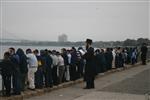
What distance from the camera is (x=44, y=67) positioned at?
13758 mm

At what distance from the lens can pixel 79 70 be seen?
17.1 m

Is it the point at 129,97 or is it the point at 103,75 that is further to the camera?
the point at 103,75

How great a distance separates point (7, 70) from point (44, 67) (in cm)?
223

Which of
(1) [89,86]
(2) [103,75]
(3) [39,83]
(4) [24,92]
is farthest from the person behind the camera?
(2) [103,75]

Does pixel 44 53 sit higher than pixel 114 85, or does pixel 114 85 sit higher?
pixel 44 53

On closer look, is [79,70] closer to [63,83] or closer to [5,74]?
[63,83]

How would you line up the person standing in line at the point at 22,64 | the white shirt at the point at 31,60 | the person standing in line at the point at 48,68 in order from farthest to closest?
the person standing in line at the point at 48,68 → the white shirt at the point at 31,60 → the person standing in line at the point at 22,64

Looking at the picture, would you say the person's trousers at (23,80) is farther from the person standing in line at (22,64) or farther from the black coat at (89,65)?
the black coat at (89,65)

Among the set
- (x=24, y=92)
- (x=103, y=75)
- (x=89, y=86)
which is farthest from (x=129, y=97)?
(x=103, y=75)

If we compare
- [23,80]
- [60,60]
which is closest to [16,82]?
[23,80]

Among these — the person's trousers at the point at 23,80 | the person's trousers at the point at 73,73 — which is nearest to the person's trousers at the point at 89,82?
the person's trousers at the point at 73,73

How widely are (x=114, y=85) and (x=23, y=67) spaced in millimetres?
4829

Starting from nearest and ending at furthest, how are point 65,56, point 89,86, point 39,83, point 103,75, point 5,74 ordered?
point 5,74, point 39,83, point 89,86, point 65,56, point 103,75

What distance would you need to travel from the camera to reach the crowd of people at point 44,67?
1191cm
